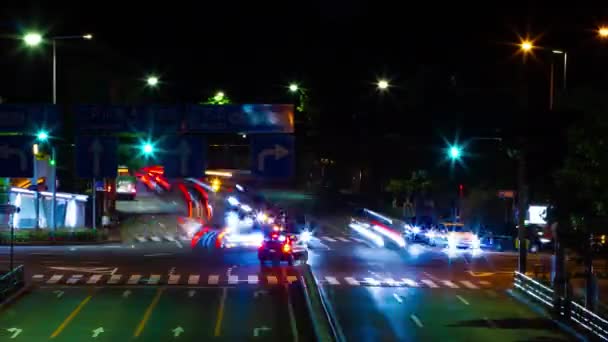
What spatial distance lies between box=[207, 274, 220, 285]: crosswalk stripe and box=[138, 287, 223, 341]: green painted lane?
6.42 ft

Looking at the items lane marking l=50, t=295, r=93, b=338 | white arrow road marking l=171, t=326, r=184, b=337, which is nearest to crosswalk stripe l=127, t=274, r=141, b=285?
lane marking l=50, t=295, r=93, b=338

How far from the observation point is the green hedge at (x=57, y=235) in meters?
55.4

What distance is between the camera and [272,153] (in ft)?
106

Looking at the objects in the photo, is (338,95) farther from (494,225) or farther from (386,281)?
(386,281)

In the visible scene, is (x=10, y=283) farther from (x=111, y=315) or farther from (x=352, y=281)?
(x=352, y=281)

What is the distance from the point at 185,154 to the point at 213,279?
19.9ft

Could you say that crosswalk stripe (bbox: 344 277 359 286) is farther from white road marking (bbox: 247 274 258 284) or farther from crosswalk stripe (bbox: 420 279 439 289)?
white road marking (bbox: 247 274 258 284)

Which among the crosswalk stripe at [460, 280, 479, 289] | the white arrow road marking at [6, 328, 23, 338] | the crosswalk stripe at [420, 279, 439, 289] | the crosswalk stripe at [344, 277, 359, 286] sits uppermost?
the white arrow road marking at [6, 328, 23, 338]

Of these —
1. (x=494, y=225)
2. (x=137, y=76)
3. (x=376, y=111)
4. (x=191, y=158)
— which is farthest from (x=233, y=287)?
(x=137, y=76)

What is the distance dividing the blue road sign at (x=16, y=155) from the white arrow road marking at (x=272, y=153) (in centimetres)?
827

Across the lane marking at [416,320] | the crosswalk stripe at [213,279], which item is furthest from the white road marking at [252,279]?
the lane marking at [416,320]

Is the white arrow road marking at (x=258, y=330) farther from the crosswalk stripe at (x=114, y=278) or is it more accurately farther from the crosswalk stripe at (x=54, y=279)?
the crosswalk stripe at (x=54, y=279)

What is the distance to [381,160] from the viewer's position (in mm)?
68688

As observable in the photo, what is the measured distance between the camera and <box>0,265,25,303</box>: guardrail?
97.1ft
